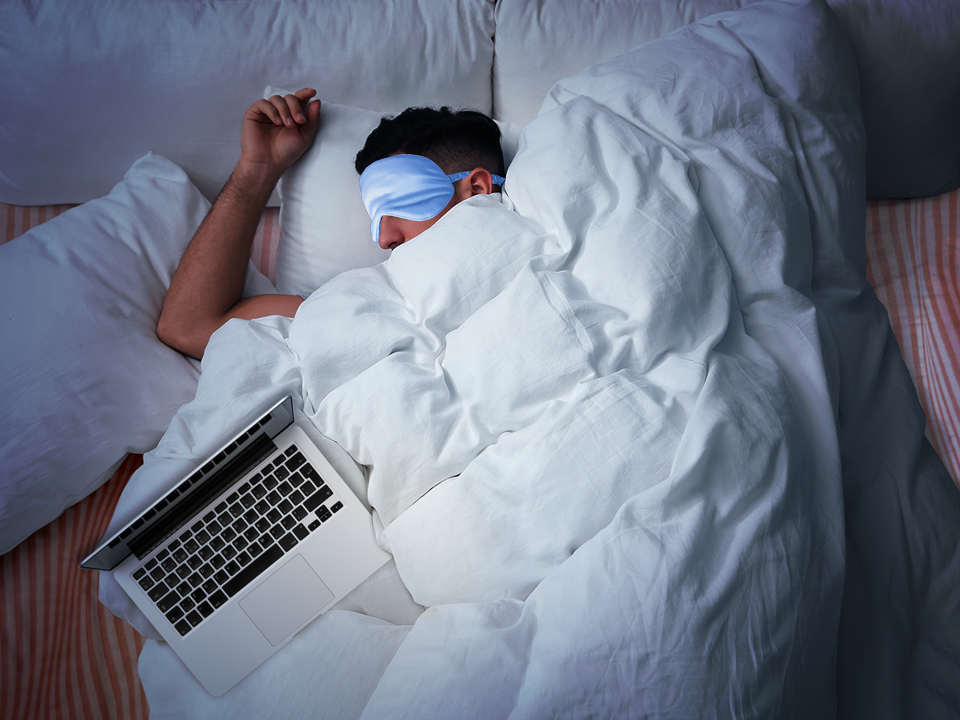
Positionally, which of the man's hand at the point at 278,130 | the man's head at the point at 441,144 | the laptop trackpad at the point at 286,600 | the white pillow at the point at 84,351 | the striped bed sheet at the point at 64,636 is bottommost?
the striped bed sheet at the point at 64,636

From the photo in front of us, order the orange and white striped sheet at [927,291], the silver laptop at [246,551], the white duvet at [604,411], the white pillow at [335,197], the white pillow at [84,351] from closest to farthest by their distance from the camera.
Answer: the white duvet at [604,411] < the silver laptop at [246,551] < the white pillow at [84,351] < the orange and white striped sheet at [927,291] < the white pillow at [335,197]

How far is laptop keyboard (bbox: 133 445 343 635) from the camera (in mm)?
762

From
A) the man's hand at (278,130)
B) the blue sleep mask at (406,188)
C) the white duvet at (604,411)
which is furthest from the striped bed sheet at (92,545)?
the blue sleep mask at (406,188)

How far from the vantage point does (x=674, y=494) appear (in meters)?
0.64

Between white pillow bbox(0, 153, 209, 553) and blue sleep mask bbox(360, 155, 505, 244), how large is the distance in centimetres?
40

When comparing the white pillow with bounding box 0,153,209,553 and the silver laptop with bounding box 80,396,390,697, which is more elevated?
the white pillow with bounding box 0,153,209,553

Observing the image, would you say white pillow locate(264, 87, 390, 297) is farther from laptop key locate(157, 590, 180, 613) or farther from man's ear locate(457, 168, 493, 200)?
laptop key locate(157, 590, 180, 613)

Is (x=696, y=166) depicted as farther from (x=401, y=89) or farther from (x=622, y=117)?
(x=401, y=89)

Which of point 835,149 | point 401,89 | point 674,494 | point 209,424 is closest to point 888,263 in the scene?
point 835,149

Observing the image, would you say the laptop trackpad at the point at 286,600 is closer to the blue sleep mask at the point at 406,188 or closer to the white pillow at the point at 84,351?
the white pillow at the point at 84,351

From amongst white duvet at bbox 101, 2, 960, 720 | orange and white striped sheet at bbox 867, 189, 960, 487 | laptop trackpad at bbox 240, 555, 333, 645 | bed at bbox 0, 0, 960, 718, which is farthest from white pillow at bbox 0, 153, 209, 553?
orange and white striped sheet at bbox 867, 189, 960, 487

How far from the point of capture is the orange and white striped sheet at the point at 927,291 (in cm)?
99

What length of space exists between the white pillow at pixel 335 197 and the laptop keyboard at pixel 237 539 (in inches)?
17.2

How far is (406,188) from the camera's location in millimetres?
997
